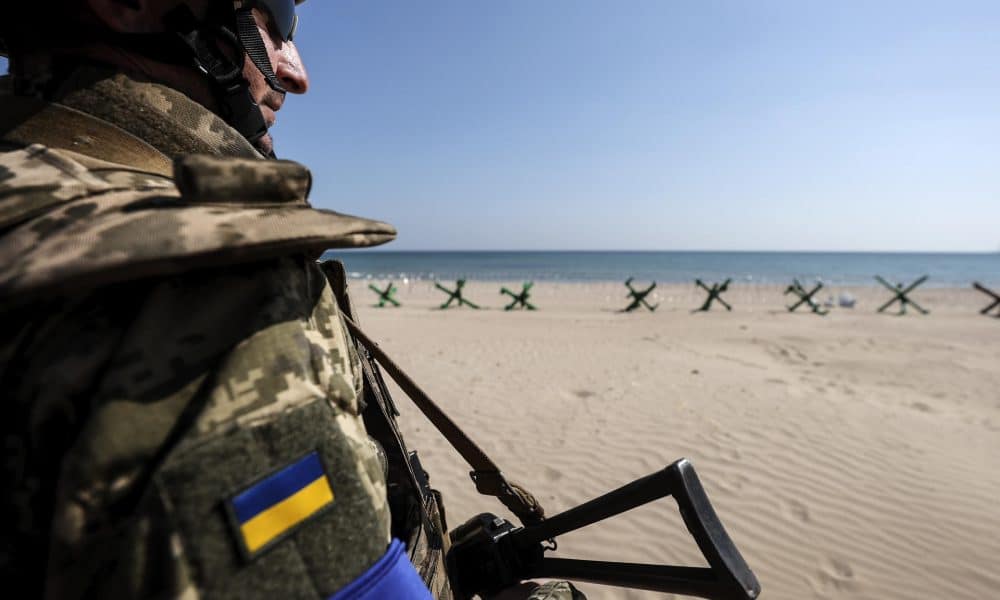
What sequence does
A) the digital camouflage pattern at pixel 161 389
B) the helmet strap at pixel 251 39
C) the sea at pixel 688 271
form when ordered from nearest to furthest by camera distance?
the digital camouflage pattern at pixel 161 389 → the helmet strap at pixel 251 39 → the sea at pixel 688 271

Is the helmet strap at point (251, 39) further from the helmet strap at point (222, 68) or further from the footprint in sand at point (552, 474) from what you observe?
the footprint in sand at point (552, 474)

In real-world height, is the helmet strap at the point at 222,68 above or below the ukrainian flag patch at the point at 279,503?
above

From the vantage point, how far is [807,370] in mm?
7824

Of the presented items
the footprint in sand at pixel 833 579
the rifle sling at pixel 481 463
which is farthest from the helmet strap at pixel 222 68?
the footprint in sand at pixel 833 579

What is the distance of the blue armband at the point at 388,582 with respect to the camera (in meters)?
0.61

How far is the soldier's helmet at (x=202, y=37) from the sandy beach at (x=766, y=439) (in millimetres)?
3127

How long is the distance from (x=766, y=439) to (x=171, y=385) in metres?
5.71

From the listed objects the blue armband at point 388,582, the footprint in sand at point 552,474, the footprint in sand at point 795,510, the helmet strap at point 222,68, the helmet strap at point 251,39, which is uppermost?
the helmet strap at point 251,39

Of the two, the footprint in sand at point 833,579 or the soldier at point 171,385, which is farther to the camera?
the footprint in sand at point 833,579

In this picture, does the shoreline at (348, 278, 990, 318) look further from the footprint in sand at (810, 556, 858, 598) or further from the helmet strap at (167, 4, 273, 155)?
the helmet strap at (167, 4, 273, 155)

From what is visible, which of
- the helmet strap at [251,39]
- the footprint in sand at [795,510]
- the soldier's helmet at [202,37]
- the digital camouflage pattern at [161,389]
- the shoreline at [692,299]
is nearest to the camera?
the digital camouflage pattern at [161,389]

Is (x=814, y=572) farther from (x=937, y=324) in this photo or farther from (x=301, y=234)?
(x=937, y=324)

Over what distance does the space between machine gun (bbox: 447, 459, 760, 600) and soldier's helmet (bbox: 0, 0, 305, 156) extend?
1.28 meters

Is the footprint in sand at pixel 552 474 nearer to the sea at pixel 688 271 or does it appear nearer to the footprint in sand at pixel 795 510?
the footprint in sand at pixel 795 510
